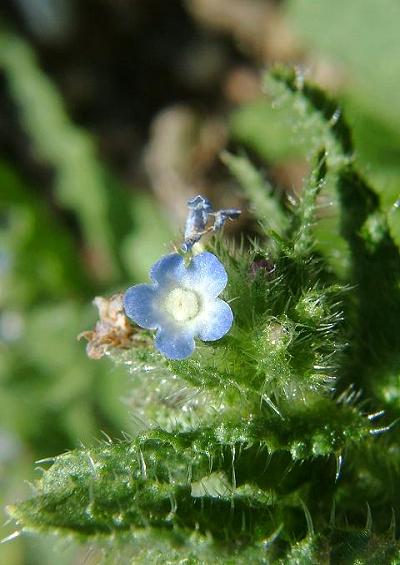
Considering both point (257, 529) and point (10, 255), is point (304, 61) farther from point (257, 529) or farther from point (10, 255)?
point (257, 529)

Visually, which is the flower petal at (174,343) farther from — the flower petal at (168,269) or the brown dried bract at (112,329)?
the brown dried bract at (112,329)

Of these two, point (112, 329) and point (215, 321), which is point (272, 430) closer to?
point (215, 321)

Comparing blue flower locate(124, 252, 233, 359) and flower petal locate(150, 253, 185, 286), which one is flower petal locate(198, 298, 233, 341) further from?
flower petal locate(150, 253, 185, 286)

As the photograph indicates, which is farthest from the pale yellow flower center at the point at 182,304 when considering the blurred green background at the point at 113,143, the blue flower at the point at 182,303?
the blurred green background at the point at 113,143

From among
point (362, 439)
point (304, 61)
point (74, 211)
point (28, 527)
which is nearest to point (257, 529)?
point (362, 439)

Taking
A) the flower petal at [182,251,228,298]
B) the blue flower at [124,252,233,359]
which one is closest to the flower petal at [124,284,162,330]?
the blue flower at [124,252,233,359]

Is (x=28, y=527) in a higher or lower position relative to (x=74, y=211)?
lower
